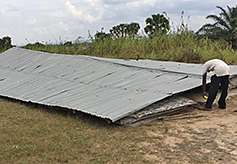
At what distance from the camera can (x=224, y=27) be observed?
18.3m

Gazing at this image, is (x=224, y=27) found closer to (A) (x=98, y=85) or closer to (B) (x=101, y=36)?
(B) (x=101, y=36)

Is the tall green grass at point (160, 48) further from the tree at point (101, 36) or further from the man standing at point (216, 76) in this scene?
the man standing at point (216, 76)

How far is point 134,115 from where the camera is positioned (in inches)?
198

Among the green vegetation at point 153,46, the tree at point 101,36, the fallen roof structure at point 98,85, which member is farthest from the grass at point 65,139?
the tree at point 101,36

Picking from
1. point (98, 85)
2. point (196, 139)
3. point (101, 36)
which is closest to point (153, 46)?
point (101, 36)

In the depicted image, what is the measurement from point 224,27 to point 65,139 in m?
16.3

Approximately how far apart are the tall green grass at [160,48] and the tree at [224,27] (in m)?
5.09

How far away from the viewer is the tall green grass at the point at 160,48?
35.5ft

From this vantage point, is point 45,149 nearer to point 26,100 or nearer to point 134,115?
point 134,115

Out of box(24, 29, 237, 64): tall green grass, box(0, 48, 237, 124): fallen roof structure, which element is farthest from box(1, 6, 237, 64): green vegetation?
box(0, 48, 237, 124): fallen roof structure

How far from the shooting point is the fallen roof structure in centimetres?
524

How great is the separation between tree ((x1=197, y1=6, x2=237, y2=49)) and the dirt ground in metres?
13.4

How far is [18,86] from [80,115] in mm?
2812

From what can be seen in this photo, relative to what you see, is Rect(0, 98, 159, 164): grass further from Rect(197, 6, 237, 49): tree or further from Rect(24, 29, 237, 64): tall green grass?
Rect(197, 6, 237, 49): tree
